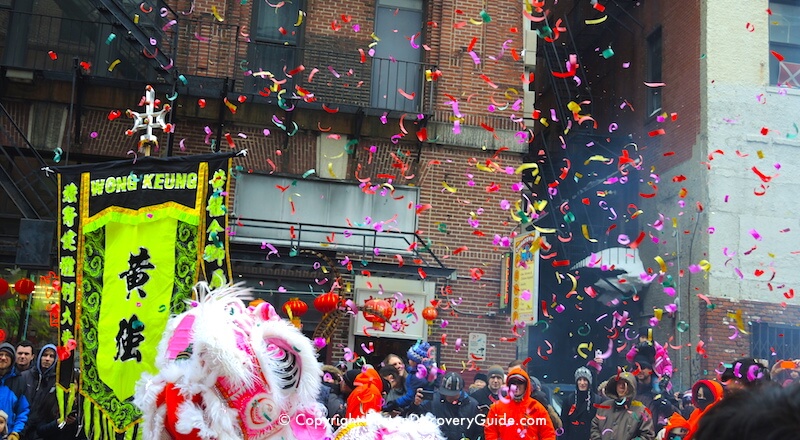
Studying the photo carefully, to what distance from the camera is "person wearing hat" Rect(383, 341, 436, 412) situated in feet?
30.9

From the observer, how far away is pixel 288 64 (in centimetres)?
1523

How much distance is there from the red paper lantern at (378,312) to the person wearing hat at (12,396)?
5.62 m

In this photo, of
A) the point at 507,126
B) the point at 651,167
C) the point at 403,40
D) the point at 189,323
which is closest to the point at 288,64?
the point at 403,40

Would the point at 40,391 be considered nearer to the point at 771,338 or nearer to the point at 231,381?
the point at 231,381

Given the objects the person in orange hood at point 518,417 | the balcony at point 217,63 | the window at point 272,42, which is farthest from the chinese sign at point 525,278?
the person in orange hood at point 518,417

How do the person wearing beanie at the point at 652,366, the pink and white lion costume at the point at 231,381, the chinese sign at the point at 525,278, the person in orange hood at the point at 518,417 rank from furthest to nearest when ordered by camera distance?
the chinese sign at the point at 525,278 < the person wearing beanie at the point at 652,366 < the person in orange hood at the point at 518,417 < the pink and white lion costume at the point at 231,381

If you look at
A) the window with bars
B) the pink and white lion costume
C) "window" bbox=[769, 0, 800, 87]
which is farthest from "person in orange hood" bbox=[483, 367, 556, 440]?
"window" bbox=[769, 0, 800, 87]

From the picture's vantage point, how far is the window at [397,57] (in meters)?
15.4

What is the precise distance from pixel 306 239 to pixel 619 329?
6489 millimetres

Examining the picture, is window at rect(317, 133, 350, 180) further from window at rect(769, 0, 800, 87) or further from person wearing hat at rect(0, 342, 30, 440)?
window at rect(769, 0, 800, 87)

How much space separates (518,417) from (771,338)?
826 centimetres

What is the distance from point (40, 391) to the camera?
364 inches

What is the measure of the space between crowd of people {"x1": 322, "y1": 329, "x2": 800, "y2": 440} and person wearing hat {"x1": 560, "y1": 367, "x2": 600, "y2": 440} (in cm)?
1

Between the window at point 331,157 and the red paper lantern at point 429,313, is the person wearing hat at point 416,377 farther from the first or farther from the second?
the window at point 331,157
